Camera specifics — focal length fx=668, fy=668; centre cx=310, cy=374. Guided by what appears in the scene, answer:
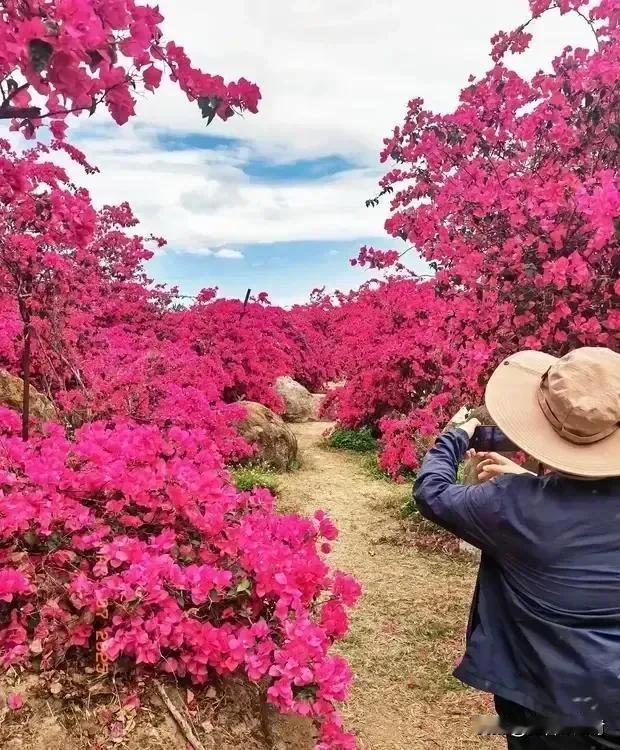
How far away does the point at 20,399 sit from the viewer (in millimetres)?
5566

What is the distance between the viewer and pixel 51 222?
367 cm

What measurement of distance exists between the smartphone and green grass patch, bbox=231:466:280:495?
4716mm

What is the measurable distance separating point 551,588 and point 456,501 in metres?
0.30

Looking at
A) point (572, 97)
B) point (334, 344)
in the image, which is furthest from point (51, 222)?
point (334, 344)

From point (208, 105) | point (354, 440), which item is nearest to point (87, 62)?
point (208, 105)

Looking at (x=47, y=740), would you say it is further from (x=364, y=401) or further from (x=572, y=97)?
(x=364, y=401)

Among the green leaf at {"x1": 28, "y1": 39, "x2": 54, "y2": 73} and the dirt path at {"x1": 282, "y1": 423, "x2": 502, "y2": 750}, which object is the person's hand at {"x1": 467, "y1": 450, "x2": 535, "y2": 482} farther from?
the dirt path at {"x1": 282, "y1": 423, "x2": 502, "y2": 750}

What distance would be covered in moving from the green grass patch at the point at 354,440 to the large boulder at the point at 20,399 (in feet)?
16.2

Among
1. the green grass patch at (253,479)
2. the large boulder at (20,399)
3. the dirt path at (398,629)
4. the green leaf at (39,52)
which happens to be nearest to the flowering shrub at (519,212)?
the dirt path at (398,629)

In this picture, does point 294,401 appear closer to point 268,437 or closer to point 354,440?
point 354,440

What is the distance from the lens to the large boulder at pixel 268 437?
8.01m

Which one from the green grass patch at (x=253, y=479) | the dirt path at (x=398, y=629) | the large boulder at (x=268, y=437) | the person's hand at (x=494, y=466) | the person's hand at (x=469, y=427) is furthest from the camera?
the large boulder at (x=268, y=437)

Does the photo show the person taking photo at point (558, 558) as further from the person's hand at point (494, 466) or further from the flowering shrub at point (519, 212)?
the flowering shrub at point (519, 212)

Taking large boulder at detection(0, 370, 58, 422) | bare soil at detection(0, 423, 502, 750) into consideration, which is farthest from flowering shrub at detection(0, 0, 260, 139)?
large boulder at detection(0, 370, 58, 422)
